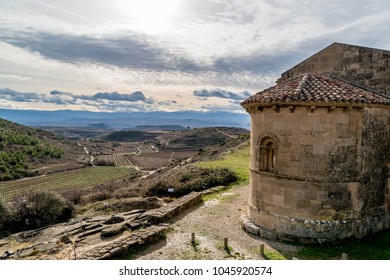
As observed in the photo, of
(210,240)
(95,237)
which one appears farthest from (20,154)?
(210,240)

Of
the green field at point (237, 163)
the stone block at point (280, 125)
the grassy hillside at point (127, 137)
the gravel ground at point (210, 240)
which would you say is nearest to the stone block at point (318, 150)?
the stone block at point (280, 125)

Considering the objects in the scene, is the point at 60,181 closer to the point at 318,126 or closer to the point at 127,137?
the point at 318,126

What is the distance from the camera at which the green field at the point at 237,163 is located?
21469mm

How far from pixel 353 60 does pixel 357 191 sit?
221 inches

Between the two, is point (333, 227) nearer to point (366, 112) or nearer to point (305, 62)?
point (366, 112)

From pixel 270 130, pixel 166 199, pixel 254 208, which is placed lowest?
pixel 166 199

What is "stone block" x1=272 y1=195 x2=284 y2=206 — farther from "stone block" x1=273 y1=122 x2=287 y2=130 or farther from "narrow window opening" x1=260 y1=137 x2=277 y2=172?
"stone block" x1=273 y1=122 x2=287 y2=130

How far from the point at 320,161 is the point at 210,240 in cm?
455

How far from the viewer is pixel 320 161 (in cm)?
1010

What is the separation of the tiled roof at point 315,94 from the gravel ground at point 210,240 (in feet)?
15.6

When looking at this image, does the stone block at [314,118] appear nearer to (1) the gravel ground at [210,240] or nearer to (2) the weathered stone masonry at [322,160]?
(2) the weathered stone masonry at [322,160]

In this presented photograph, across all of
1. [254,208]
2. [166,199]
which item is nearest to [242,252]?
[254,208]

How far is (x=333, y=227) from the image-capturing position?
10.2 m

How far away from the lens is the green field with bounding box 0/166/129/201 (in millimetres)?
40594
